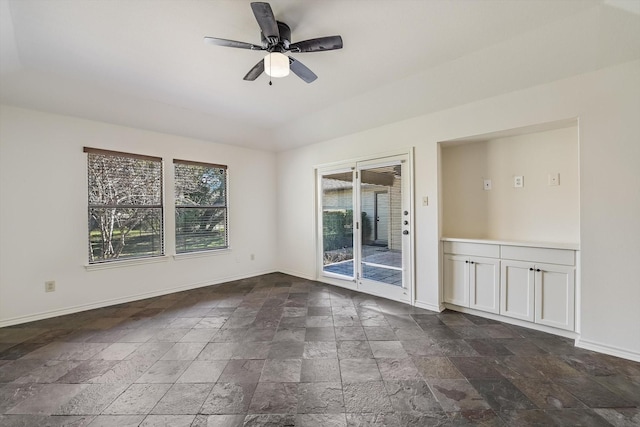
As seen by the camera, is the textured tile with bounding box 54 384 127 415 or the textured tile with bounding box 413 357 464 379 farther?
the textured tile with bounding box 413 357 464 379

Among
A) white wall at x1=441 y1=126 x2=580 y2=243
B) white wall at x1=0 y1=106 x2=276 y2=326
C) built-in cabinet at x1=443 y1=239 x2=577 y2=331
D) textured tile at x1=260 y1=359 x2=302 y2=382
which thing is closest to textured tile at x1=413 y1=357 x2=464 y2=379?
textured tile at x1=260 y1=359 x2=302 y2=382

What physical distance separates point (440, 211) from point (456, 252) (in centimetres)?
54

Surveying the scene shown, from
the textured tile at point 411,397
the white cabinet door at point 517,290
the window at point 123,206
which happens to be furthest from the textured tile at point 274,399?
the window at point 123,206

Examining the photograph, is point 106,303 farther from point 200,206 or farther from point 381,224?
point 381,224

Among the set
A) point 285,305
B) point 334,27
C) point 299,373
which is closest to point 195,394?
point 299,373

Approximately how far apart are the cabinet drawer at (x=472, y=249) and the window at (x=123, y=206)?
424 centimetres

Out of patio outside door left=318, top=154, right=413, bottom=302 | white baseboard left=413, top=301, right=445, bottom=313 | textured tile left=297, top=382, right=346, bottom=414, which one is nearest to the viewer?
textured tile left=297, top=382, right=346, bottom=414

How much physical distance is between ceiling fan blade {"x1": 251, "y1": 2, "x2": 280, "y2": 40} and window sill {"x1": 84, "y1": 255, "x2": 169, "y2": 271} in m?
3.58

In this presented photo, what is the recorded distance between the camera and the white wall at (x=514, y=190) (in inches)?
112

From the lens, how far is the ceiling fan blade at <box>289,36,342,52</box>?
1.96 metres

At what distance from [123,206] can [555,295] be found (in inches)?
213

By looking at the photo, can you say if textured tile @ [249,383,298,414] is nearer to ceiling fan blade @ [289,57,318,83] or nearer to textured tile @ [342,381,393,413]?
textured tile @ [342,381,393,413]

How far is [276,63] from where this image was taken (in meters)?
2.11

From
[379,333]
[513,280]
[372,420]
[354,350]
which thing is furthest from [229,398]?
[513,280]
